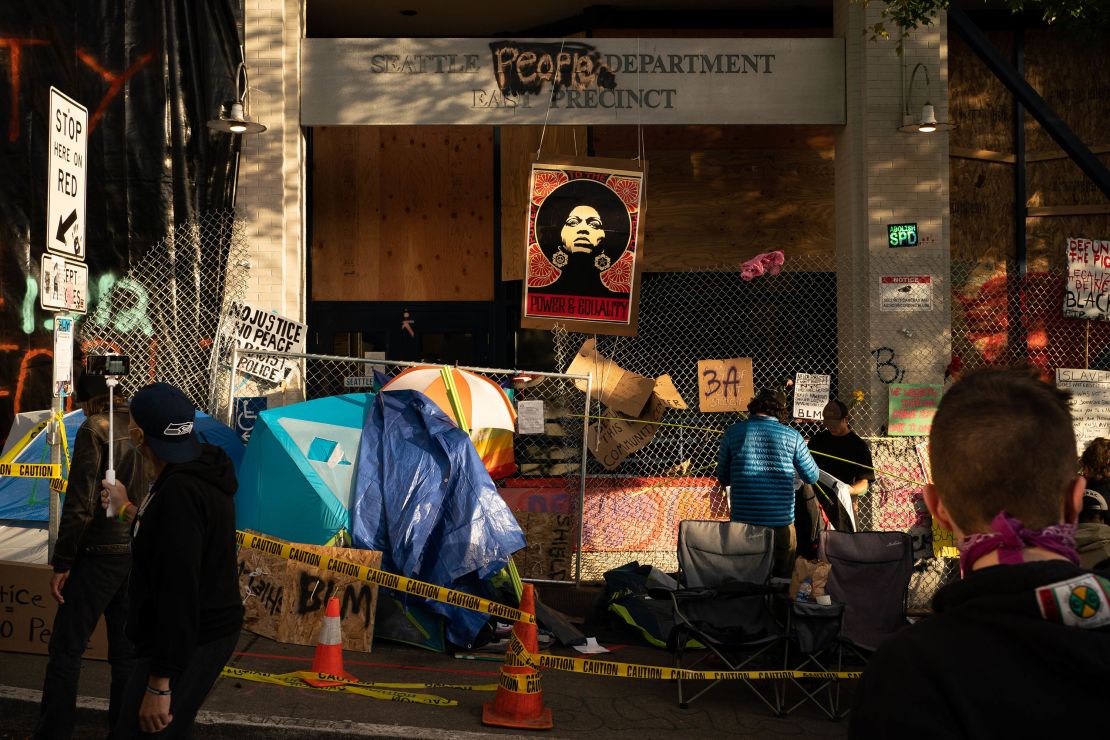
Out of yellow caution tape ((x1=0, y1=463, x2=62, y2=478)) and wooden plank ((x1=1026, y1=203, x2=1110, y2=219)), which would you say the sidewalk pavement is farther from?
wooden plank ((x1=1026, y1=203, x2=1110, y2=219))

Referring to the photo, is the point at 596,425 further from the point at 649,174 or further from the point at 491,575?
the point at 649,174

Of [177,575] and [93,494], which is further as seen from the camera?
[93,494]

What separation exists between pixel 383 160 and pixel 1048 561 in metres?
13.3

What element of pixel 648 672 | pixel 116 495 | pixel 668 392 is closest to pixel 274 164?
pixel 668 392

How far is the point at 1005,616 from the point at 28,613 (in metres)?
7.28

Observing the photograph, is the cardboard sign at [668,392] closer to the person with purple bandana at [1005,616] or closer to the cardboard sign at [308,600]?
the cardboard sign at [308,600]

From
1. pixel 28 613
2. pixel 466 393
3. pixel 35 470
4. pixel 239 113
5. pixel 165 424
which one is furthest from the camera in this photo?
pixel 239 113

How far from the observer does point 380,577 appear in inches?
294

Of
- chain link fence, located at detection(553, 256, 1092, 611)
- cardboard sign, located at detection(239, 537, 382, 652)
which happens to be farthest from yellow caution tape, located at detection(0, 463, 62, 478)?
chain link fence, located at detection(553, 256, 1092, 611)

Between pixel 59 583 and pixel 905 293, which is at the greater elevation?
pixel 905 293

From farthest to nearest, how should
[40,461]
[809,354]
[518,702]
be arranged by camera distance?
1. [809,354]
2. [40,461]
3. [518,702]

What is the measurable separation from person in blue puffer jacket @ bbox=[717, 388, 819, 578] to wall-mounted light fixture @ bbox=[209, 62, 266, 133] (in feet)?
19.3

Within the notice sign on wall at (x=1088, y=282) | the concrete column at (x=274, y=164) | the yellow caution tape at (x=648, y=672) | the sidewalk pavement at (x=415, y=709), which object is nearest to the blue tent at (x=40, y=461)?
the sidewalk pavement at (x=415, y=709)

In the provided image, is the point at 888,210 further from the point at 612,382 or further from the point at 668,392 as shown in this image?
the point at 612,382
